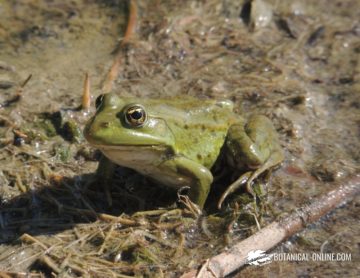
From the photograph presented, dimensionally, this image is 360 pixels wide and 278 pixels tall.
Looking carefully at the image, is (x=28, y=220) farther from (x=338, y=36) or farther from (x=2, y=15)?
(x=338, y=36)

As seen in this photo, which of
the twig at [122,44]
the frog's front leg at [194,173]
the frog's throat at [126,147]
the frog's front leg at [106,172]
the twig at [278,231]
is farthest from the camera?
the twig at [122,44]

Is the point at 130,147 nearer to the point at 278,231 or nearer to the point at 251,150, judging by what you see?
the point at 251,150

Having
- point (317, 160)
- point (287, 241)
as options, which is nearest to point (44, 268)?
point (287, 241)

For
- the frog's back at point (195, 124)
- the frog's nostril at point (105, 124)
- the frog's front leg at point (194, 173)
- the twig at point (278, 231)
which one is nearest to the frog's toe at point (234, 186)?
the frog's front leg at point (194, 173)

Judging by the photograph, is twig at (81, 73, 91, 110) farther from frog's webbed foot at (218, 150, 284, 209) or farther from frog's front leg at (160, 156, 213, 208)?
frog's webbed foot at (218, 150, 284, 209)

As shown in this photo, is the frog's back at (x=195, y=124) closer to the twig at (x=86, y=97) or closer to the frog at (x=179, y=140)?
the frog at (x=179, y=140)

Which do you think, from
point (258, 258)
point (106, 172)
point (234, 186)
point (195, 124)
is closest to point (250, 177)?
point (234, 186)

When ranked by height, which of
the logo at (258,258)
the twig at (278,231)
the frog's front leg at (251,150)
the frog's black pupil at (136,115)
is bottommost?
the logo at (258,258)

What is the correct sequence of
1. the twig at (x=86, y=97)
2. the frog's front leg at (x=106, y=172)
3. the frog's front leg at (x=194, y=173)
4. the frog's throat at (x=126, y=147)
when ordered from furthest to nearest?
the twig at (x=86, y=97), the frog's front leg at (x=106, y=172), the frog's front leg at (x=194, y=173), the frog's throat at (x=126, y=147)
